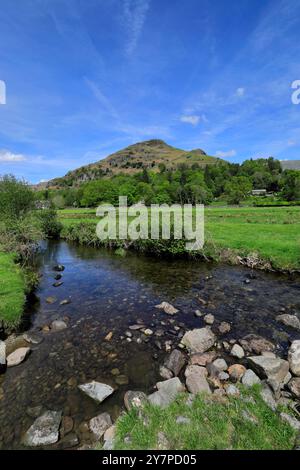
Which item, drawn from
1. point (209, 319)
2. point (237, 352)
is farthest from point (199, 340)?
point (209, 319)

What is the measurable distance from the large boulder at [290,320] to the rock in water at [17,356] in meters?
11.8

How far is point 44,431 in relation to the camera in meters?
6.21

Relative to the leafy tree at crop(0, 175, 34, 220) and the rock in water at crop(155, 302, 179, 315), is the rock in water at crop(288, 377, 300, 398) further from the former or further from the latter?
the leafy tree at crop(0, 175, 34, 220)

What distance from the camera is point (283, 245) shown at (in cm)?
2156

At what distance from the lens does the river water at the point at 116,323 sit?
7.43 m

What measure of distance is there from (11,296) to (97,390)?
26.2ft

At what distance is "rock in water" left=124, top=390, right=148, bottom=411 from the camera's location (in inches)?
267

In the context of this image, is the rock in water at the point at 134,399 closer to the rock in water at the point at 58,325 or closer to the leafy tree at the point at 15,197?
the rock in water at the point at 58,325

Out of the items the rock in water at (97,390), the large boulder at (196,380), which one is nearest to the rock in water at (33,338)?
the rock in water at (97,390)

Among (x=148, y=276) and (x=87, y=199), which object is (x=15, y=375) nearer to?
(x=148, y=276)

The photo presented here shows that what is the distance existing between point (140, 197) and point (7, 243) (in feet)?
353

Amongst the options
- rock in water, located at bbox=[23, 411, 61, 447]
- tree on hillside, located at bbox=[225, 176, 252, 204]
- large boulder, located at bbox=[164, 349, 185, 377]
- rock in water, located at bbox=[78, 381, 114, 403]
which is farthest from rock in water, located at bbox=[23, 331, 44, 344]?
tree on hillside, located at bbox=[225, 176, 252, 204]
